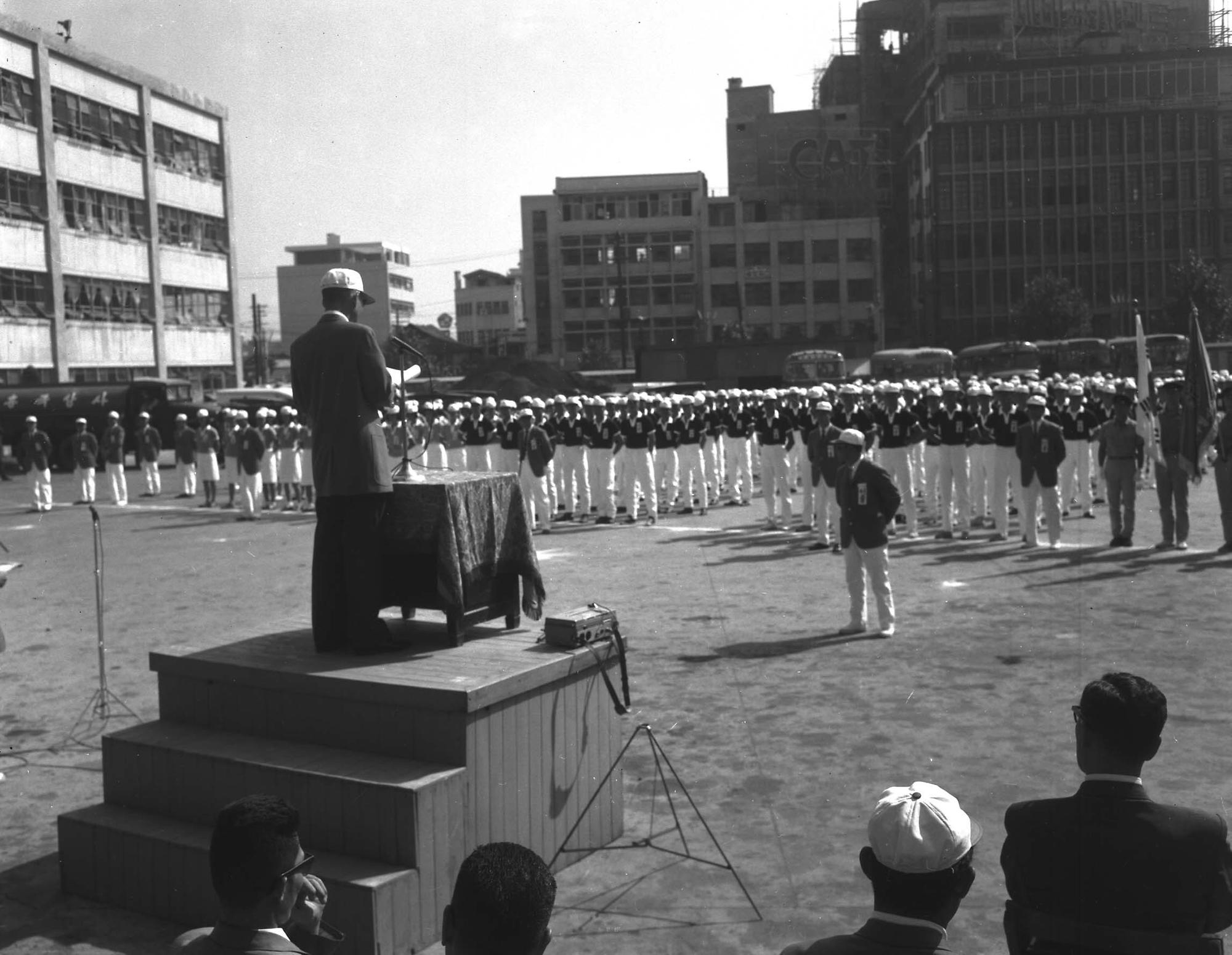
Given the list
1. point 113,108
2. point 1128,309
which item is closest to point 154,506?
point 113,108

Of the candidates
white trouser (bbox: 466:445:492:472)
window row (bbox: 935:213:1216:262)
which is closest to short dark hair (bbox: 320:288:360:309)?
white trouser (bbox: 466:445:492:472)

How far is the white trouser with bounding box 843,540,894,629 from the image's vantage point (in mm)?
12047

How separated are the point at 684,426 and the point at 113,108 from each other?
41.8 meters

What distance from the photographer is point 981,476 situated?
20156 mm

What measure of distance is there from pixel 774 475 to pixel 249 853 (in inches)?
711

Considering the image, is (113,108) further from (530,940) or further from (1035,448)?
(530,940)

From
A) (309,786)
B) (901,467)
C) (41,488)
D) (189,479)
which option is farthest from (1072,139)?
(309,786)

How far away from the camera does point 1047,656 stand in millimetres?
10891

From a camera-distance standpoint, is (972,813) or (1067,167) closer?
(972,813)

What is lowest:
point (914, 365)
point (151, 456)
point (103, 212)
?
point (151, 456)

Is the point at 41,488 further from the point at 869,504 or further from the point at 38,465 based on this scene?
the point at 869,504

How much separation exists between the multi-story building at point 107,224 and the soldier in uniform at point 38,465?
22.1m

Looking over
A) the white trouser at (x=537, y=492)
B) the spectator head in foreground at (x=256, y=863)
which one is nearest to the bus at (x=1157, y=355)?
the white trouser at (x=537, y=492)

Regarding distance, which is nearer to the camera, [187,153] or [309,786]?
[309,786]
